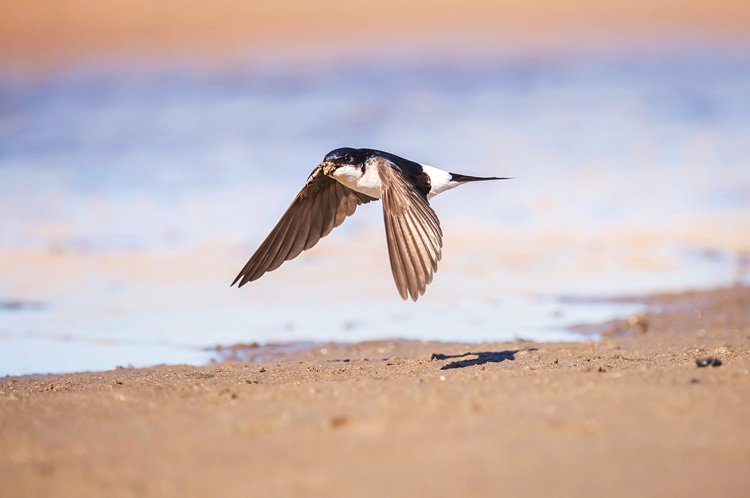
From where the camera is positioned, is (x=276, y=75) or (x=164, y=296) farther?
(x=276, y=75)

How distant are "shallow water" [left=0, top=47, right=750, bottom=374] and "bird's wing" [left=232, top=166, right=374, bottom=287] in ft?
2.80

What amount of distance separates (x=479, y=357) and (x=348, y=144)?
10.3 metres

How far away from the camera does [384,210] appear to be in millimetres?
6535

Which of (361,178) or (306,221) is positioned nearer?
(361,178)

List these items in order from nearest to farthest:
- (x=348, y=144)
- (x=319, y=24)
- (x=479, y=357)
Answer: (x=479, y=357)
(x=348, y=144)
(x=319, y=24)

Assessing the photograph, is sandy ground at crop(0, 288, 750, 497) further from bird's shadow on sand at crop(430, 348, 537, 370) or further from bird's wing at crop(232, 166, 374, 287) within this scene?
bird's wing at crop(232, 166, 374, 287)

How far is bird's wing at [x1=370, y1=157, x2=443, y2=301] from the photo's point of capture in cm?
605

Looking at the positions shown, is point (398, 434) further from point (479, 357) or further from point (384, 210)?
point (479, 357)

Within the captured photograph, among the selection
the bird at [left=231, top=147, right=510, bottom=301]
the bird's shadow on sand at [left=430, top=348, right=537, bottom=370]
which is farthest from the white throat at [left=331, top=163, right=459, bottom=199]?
the bird's shadow on sand at [left=430, top=348, right=537, bottom=370]

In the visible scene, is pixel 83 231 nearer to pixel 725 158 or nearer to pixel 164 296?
pixel 164 296

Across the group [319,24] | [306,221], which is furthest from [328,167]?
[319,24]

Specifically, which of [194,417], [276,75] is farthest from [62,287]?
[276,75]

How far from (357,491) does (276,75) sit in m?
20.1

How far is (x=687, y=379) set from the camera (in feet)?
16.1
